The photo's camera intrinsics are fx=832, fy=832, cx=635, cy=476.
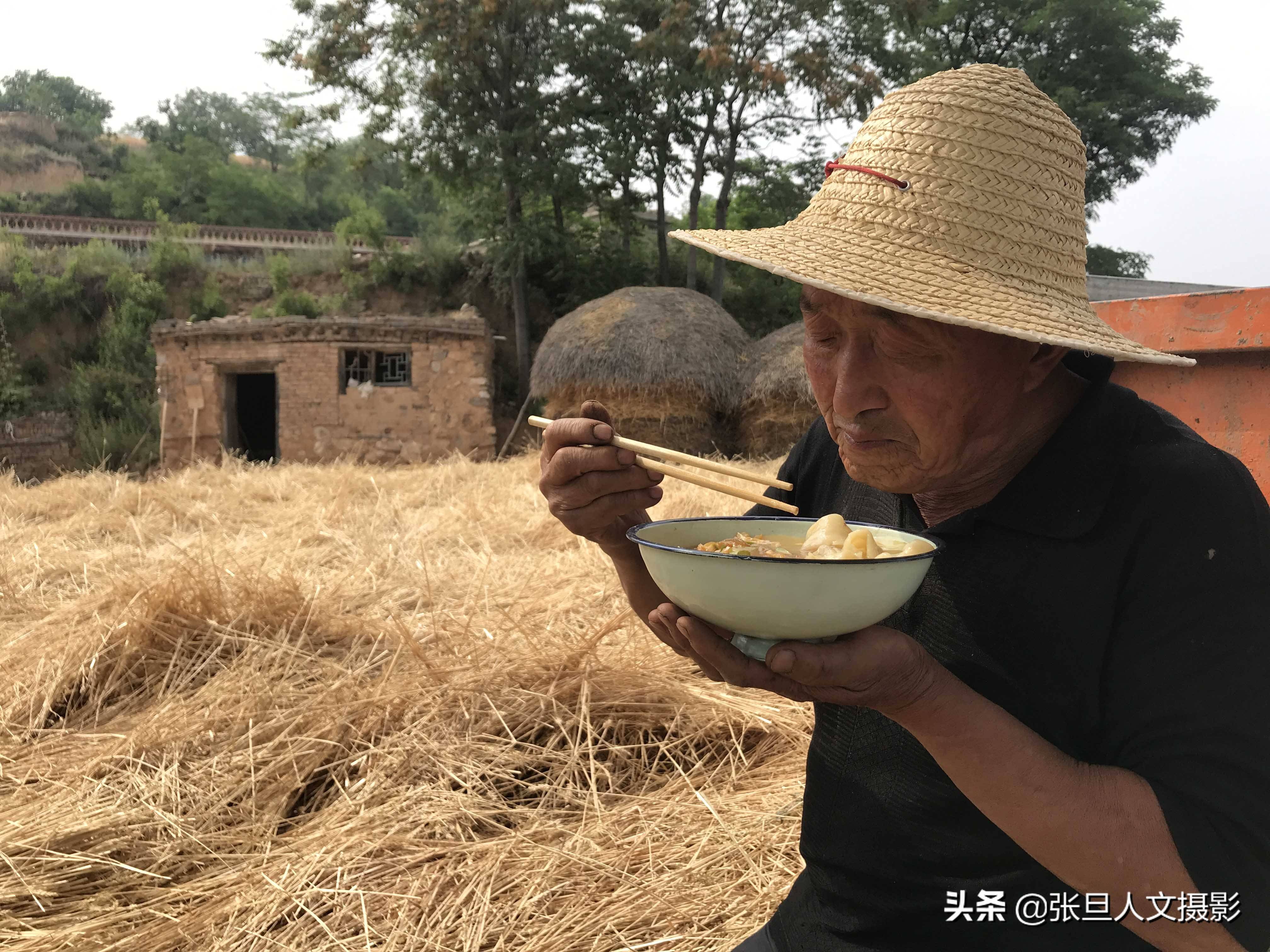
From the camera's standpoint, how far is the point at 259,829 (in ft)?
6.14

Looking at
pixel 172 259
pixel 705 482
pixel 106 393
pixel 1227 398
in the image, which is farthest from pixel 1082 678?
pixel 172 259

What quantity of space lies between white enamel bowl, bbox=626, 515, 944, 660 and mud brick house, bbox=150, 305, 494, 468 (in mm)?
11533

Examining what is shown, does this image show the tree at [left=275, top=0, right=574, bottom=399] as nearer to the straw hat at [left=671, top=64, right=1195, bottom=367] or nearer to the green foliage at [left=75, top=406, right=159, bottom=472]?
the green foliage at [left=75, top=406, right=159, bottom=472]

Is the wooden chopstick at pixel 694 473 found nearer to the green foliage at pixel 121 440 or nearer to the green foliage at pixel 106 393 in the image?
the green foliage at pixel 121 440

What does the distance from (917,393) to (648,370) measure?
10.7m

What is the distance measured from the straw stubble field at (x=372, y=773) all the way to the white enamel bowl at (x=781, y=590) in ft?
3.24

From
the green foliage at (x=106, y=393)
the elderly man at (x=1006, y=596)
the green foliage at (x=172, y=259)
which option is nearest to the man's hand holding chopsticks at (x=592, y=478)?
the elderly man at (x=1006, y=596)

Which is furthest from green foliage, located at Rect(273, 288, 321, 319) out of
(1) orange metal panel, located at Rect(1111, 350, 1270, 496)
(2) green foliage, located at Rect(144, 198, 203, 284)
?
(1) orange metal panel, located at Rect(1111, 350, 1270, 496)

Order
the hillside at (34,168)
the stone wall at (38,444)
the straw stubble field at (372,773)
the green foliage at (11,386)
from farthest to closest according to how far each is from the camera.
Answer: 1. the hillside at (34,168)
2. the green foliage at (11,386)
3. the stone wall at (38,444)
4. the straw stubble field at (372,773)

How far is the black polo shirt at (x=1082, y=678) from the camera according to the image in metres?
0.77

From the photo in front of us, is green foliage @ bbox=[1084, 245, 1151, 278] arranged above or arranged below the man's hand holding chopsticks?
above

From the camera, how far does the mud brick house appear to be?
39.4 ft

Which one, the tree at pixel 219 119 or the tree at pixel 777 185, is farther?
the tree at pixel 219 119

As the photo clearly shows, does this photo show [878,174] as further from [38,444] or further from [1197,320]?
[38,444]
